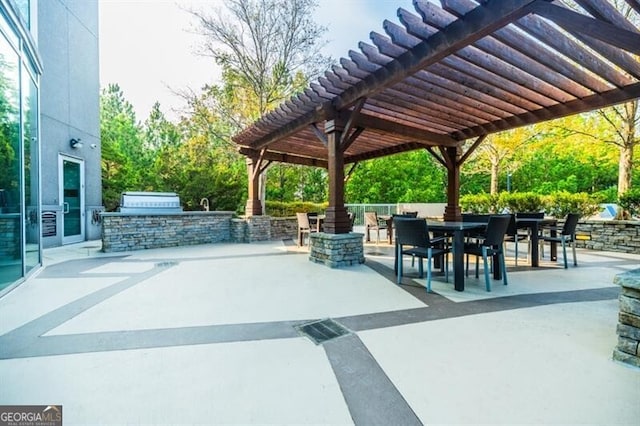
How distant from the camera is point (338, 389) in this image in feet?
5.67

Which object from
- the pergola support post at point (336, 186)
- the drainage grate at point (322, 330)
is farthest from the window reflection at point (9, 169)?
the pergola support post at point (336, 186)

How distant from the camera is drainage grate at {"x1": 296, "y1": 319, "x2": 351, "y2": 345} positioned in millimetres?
2391

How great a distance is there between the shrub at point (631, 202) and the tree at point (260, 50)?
33.7 ft

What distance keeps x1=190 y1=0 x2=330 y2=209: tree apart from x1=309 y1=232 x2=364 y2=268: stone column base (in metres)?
6.79

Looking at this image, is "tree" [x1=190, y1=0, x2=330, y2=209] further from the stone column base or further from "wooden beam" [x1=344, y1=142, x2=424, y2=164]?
the stone column base

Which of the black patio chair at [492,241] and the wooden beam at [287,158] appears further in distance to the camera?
the wooden beam at [287,158]

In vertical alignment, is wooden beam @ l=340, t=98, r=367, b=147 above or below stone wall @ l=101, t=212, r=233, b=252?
above

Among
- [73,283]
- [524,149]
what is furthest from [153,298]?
[524,149]

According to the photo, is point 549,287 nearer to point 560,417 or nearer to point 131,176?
point 560,417

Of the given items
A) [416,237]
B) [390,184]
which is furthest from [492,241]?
[390,184]

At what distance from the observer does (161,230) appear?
304 inches

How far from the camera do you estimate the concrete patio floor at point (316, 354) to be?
156 cm

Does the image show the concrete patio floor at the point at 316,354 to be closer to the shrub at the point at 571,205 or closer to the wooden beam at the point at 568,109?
the wooden beam at the point at 568,109

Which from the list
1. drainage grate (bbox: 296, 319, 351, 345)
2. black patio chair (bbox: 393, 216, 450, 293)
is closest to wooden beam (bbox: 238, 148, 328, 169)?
black patio chair (bbox: 393, 216, 450, 293)
